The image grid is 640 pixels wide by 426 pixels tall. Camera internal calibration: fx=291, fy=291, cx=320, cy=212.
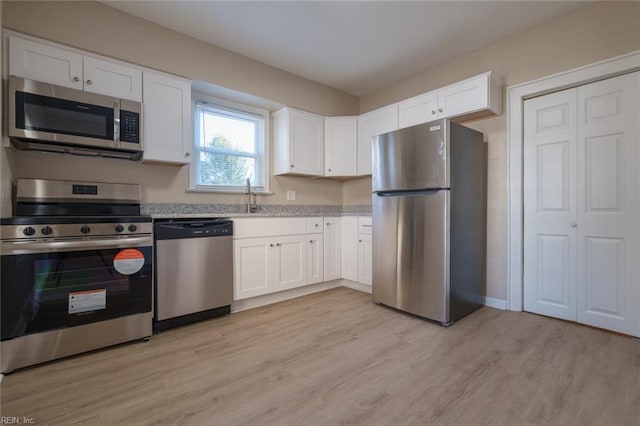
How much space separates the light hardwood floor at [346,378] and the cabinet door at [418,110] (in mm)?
2049

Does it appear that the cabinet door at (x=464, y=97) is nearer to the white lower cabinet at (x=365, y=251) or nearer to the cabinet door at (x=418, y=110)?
the cabinet door at (x=418, y=110)

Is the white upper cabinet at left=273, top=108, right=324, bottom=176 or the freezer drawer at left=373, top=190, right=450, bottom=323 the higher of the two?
the white upper cabinet at left=273, top=108, right=324, bottom=176

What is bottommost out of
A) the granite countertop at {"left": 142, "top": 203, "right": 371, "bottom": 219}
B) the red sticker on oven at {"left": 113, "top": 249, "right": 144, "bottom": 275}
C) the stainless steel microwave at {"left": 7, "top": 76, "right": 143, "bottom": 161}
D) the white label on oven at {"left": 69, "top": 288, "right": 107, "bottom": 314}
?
the white label on oven at {"left": 69, "top": 288, "right": 107, "bottom": 314}

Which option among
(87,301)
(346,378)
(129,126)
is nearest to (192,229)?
(87,301)

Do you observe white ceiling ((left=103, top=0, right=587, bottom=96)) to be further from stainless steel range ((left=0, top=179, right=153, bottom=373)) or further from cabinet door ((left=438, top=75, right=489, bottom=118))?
stainless steel range ((left=0, top=179, right=153, bottom=373))

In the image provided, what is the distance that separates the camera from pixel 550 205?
8.55ft

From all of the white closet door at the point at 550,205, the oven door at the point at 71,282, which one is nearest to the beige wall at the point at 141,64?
the oven door at the point at 71,282

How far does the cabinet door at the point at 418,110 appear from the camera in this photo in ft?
9.77

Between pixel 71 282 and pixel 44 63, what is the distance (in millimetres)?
1558

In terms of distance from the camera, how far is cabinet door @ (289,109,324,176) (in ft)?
11.3

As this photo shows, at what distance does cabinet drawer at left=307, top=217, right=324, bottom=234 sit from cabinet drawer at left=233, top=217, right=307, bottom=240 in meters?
0.06
